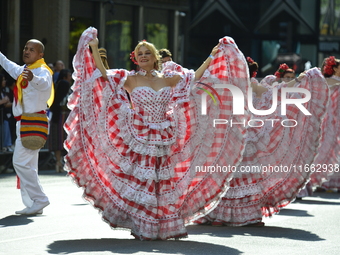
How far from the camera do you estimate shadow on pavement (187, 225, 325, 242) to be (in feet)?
30.3

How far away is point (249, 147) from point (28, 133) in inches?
103

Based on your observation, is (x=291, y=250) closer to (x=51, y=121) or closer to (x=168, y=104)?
(x=168, y=104)

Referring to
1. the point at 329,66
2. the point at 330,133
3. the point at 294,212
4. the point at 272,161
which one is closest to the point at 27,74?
the point at 272,161

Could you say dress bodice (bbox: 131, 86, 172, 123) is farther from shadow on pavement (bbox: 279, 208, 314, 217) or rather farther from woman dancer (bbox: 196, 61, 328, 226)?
shadow on pavement (bbox: 279, 208, 314, 217)

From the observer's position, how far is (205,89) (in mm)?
9234

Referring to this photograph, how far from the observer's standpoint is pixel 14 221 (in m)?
9.86

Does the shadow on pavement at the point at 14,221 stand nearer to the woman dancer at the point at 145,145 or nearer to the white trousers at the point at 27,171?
the white trousers at the point at 27,171

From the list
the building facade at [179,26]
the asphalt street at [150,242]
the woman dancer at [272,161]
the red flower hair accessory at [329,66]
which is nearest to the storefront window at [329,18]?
the building facade at [179,26]

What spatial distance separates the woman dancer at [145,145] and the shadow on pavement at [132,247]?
0.14m

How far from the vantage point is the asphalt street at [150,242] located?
803 centimetres

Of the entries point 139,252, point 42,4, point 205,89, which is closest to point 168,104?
point 205,89

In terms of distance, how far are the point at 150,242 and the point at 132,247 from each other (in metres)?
0.32

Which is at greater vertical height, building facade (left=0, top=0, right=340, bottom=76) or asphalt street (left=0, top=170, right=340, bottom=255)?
building facade (left=0, top=0, right=340, bottom=76)

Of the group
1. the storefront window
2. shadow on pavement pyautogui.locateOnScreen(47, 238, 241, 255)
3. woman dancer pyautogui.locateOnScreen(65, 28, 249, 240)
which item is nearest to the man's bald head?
woman dancer pyautogui.locateOnScreen(65, 28, 249, 240)
